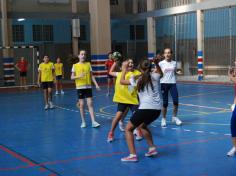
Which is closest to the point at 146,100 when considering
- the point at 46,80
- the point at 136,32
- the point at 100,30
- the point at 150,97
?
the point at 150,97

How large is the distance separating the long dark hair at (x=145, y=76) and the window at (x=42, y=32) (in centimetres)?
2316

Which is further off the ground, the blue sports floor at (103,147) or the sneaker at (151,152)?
the sneaker at (151,152)

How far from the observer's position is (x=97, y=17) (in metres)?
24.9

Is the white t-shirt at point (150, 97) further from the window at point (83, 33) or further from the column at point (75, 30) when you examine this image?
the window at point (83, 33)

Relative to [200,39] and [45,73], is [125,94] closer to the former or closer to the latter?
[45,73]

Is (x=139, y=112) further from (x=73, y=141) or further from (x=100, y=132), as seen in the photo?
(x=100, y=132)

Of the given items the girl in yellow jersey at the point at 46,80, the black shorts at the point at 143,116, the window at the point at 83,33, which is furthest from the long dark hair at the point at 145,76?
the window at the point at 83,33

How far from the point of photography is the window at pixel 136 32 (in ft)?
108

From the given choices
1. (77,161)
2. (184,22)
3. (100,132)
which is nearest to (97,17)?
(184,22)

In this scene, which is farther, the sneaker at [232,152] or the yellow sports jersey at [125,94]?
the yellow sports jersey at [125,94]

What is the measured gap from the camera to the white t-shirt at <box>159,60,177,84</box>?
9.23 m

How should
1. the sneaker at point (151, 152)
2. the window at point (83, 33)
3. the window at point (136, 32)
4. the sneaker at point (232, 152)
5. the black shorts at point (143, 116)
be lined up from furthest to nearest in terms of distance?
the window at point (136, 32) → the window at point (83, 33) → the sneaker at point (151, 152) → the sneaker at point (232, 152) → the black shorts at point (143, 116)

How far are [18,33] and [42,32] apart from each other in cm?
177

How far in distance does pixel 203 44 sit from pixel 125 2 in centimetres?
1005
